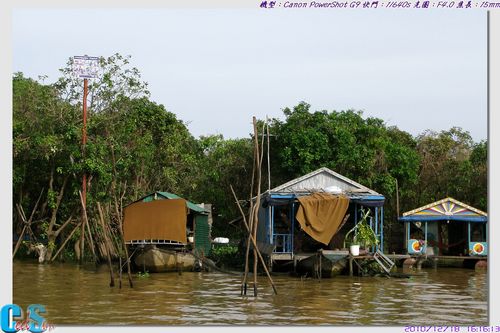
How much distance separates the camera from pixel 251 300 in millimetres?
17219

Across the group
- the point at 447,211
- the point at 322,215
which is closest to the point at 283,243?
the point at 322,215

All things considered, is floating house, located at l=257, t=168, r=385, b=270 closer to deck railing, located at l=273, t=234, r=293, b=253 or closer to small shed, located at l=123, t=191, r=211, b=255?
deck railing, located at l=273, t=234, r=293, b=253

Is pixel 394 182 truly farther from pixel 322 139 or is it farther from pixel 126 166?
pixel 126 166

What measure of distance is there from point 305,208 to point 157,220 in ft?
16.8

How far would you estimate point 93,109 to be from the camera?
3262 cm

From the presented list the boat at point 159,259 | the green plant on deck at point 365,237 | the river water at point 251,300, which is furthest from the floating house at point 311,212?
the boat at point 159,259

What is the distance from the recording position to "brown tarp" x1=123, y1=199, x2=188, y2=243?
25.8 meters

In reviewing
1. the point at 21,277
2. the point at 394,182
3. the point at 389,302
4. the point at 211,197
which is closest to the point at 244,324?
the point at 389,302

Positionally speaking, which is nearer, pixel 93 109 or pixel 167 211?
pixel 167 211

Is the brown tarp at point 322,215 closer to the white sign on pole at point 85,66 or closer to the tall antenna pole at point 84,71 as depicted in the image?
the tall antenna pole at point 84,71

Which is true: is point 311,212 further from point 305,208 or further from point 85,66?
point 85,66

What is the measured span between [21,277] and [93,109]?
10889 millimetres

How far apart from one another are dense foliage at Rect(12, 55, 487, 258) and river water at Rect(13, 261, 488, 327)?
272 inches
